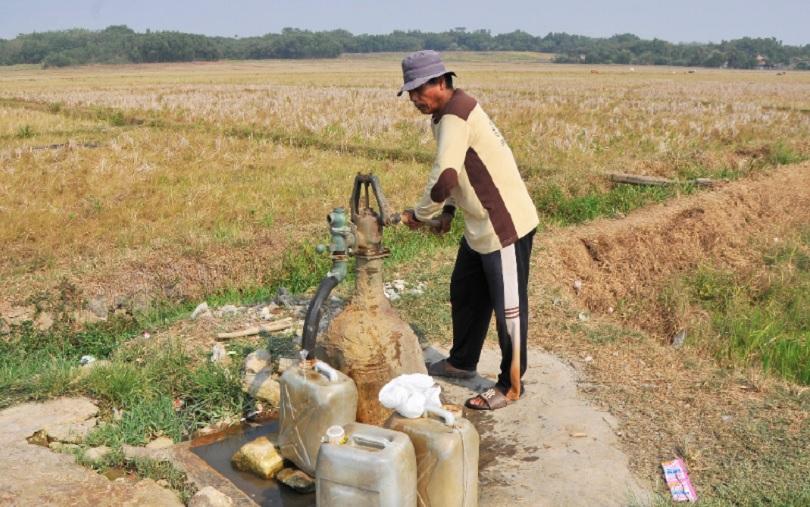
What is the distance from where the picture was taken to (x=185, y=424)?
4.10m

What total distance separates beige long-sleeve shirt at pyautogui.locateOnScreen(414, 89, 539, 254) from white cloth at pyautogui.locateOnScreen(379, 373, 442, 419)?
1.04m

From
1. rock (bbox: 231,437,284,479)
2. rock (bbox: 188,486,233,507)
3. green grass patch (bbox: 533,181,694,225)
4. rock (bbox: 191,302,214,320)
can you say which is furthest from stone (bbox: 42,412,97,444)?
green grass patch (bbox: 533,181,694,225)

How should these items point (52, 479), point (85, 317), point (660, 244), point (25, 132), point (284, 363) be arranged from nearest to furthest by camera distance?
point (52, 479) < point (284, 363) < point (85, 317) < point (660, 244) < point (25, 132)

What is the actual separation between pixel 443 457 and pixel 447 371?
174cm

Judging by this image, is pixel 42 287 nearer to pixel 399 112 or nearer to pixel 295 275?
pixel 295 275

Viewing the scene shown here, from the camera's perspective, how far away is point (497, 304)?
4062 millimetres

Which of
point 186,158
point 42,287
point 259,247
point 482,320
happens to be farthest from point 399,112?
point 482,320

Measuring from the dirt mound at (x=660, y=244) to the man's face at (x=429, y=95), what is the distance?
2.94 meters

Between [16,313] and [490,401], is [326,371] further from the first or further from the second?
[16,313]

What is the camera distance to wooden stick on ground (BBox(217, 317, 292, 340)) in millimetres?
4973

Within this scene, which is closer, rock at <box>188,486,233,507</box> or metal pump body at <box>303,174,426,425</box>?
rock at <box>188,486,233,507</box>

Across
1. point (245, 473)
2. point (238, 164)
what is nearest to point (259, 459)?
point (245, 473)

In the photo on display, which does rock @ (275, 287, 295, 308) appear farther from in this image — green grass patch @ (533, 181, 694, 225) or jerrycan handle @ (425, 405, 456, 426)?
green grass patch @ (533, 181, 694, 225)

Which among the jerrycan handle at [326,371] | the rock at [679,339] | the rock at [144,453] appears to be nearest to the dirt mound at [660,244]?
the rock at [679,339]
